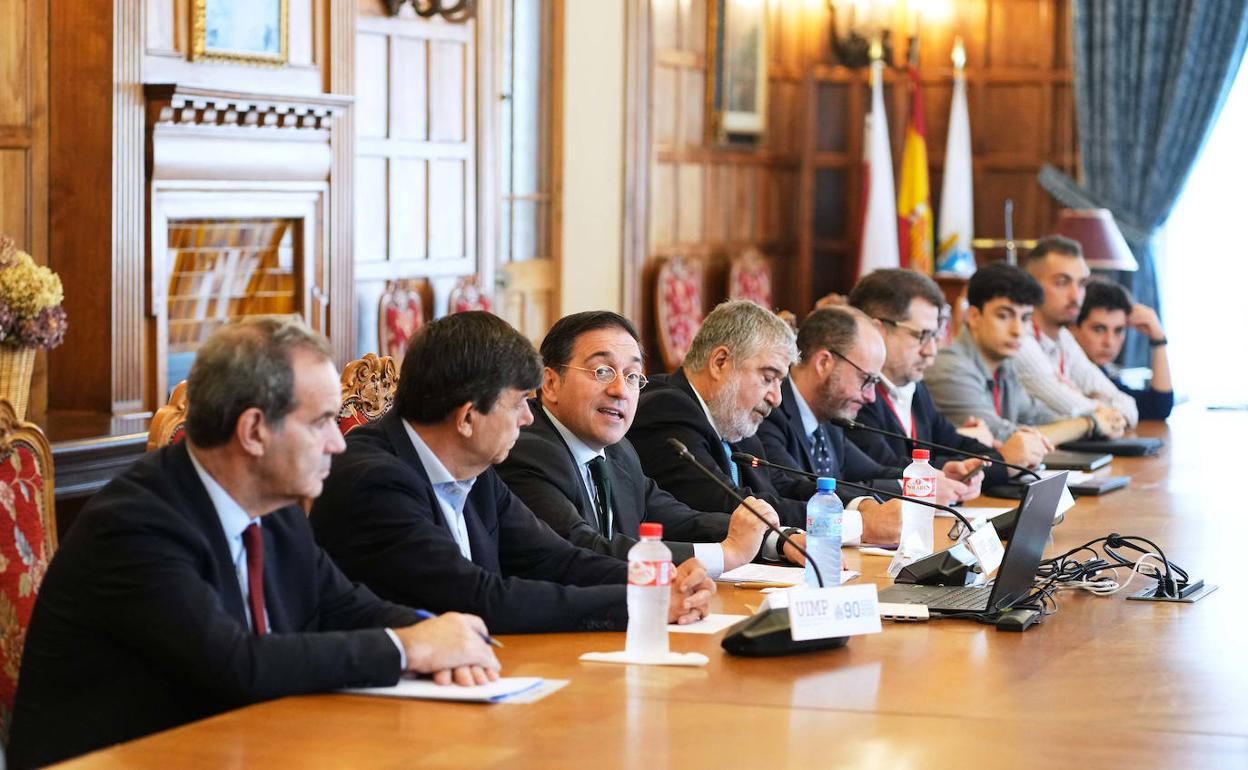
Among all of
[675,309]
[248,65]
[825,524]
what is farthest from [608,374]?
[675,309]

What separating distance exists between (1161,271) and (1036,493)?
770 cm

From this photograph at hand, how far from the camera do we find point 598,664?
2.49 m

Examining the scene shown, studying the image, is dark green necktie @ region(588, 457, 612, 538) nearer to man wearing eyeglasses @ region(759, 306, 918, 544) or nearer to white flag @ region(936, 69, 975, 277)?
man wearing eyeglasses @ region(759, 306, 918, 544)

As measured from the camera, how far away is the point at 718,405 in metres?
3.94

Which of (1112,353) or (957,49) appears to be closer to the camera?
(1112,353)

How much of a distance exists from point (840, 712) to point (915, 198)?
8253 millimetres

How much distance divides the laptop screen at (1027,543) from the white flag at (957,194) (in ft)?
23.5

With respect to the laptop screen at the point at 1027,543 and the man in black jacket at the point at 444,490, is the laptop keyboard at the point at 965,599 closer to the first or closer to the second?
the laptop screen at the point at 1027,543

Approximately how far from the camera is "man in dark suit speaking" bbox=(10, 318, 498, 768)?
2152 millimetres

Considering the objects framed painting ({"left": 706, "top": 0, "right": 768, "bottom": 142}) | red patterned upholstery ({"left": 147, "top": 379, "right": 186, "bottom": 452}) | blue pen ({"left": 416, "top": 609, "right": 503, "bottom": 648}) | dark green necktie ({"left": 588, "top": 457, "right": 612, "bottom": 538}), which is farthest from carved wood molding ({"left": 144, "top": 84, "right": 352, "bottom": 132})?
framed painting ({"left": 706, "top": 0, "right": 768, "bottom": 142})

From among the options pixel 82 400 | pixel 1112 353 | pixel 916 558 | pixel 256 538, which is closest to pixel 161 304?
pixel 82 400

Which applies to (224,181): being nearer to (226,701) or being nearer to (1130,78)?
(226,701)

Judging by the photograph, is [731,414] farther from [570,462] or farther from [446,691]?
[446,691]

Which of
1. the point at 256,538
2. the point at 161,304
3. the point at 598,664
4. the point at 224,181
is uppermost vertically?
the point at 224,181
